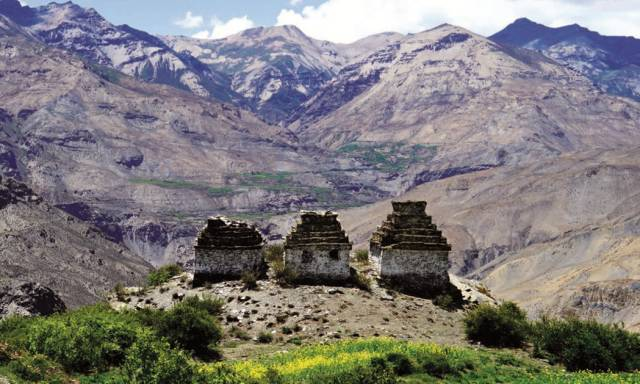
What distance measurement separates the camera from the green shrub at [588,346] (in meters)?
25.6

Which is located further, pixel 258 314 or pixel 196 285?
pixel 196 285

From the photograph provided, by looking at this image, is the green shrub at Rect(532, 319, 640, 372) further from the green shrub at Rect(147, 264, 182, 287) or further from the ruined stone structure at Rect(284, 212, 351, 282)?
the green shrub at Rect(147, 264, 182, 287)

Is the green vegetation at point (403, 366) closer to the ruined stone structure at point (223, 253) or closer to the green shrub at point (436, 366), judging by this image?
the green shrub at point (436, 366)

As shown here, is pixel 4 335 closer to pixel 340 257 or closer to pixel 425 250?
pixel 340 257

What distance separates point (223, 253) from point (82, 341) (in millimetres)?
13880

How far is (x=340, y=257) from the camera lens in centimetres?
3744

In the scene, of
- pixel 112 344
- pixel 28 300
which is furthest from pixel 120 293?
pixel 28 300

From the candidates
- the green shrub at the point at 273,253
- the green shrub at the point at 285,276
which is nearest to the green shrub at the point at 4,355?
the green shrub at the point at 285,276

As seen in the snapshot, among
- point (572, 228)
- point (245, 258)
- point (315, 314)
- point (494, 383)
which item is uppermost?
point (572, 228)

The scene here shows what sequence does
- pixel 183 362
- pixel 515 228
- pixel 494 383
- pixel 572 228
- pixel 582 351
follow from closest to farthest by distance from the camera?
pixel 183 362
pixel 494 383
pixel 582 351
pixel 572 228
pixel 515 228

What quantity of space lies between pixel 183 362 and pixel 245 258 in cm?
1980

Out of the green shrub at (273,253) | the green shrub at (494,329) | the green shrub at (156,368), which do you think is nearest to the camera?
the green shrub at (156,368)

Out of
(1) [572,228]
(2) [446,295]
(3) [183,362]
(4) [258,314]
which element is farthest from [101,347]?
(1) [572,228]

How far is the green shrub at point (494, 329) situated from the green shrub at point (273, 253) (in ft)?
40.0
